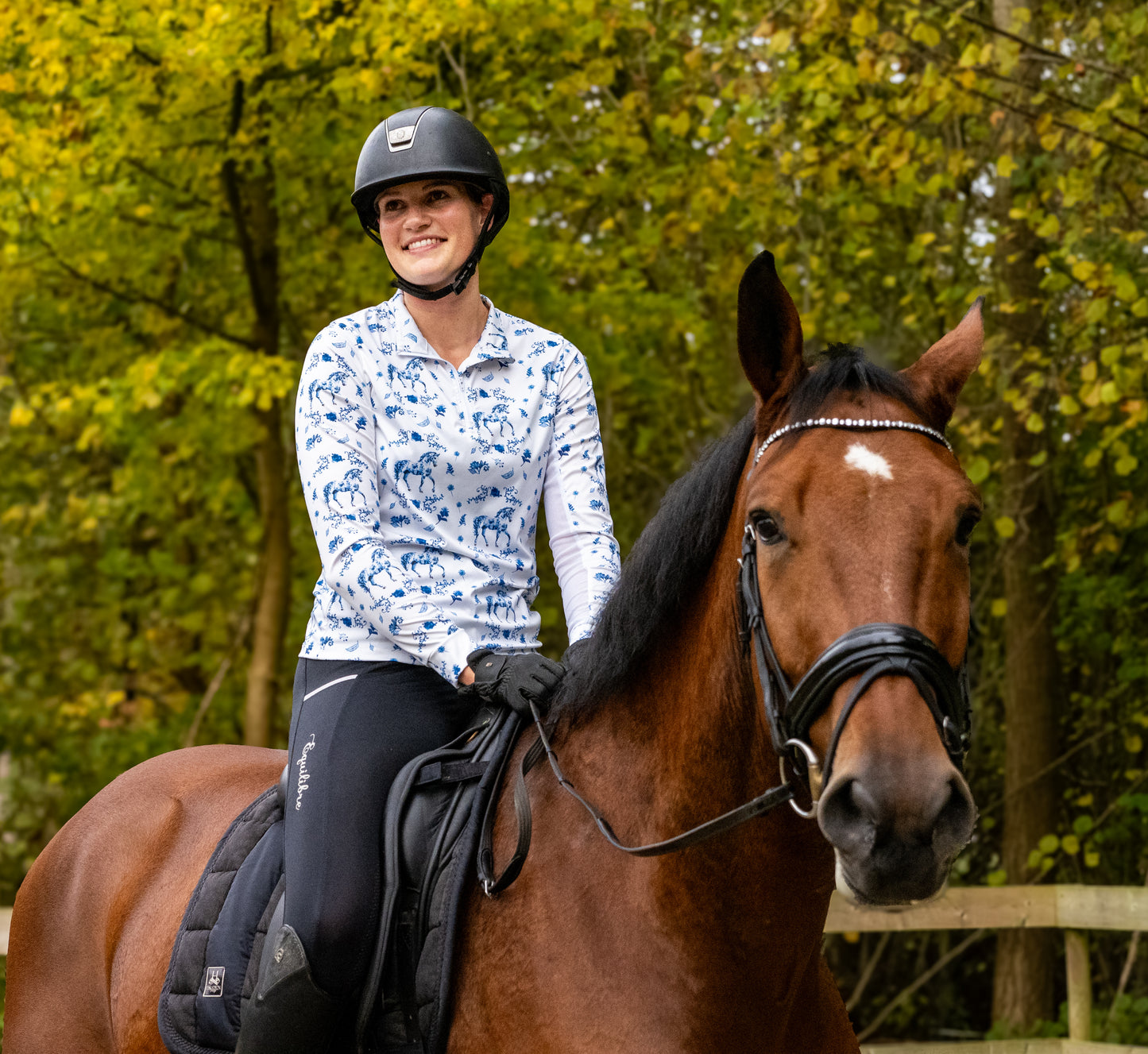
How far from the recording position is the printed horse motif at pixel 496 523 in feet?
9.07

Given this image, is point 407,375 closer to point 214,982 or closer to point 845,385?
point 845,385

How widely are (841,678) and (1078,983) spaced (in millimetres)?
5275

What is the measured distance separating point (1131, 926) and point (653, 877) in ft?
15.0

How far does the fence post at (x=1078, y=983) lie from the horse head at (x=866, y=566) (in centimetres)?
492

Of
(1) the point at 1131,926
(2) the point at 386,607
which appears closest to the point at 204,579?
(1) the point at 1131,926

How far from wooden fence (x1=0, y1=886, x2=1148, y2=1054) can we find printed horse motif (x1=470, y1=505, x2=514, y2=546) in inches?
149

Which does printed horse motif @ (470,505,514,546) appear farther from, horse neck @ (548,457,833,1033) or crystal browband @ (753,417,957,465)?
crystal browband @ (753,417,957,465)

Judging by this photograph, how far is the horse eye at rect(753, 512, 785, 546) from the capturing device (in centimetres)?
205

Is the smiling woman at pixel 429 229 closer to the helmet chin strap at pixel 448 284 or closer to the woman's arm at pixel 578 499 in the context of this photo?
the helmet chin strap at pixel 448 284

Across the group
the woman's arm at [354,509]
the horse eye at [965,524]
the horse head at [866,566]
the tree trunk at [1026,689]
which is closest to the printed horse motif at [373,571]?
the woman's arm at [354,509]

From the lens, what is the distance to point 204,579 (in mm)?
11883

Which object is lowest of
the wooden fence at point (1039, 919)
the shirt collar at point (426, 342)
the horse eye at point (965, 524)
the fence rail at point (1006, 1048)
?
the fence rail at point (1006, 1048)

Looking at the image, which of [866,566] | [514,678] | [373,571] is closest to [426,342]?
[373,571]

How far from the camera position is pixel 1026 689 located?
842cm
